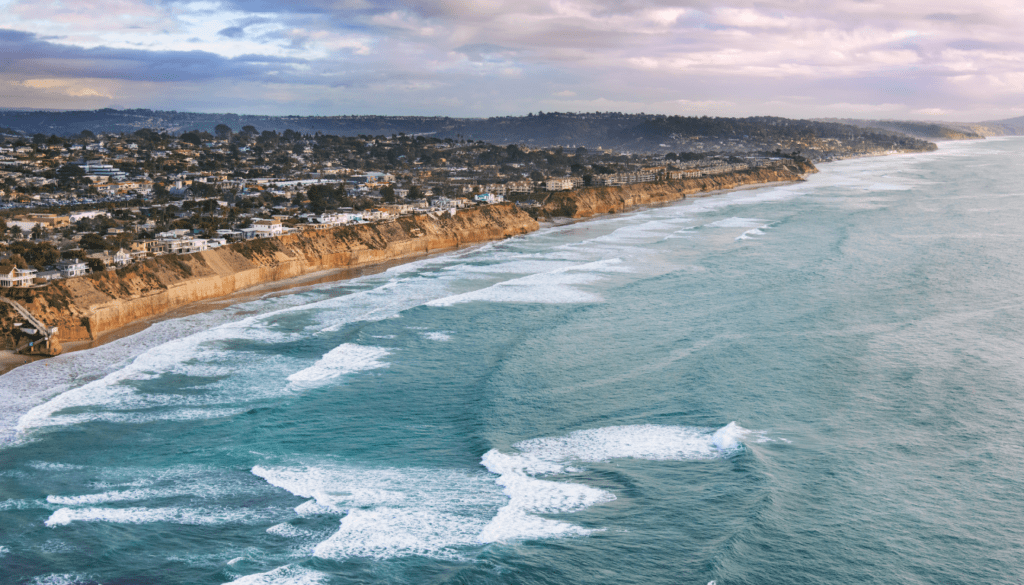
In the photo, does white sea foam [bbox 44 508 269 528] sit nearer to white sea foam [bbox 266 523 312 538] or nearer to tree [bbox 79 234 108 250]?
white sea foam [bbox 266 523 312 538]

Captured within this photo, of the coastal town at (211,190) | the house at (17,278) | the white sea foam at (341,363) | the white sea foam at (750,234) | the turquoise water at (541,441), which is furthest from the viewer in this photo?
the white sea foam at (750,234)

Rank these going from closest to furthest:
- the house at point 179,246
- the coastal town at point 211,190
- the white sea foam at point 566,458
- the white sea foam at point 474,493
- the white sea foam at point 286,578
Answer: the white sea foam at point 286,578 → the white sea foam at point 474,493 → the white sea foam at point 566,458 → the house at point 179,246 → the coastal town at point 211,190

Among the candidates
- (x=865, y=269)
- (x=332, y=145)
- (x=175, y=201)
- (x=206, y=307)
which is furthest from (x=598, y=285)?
(x=332, y=145)

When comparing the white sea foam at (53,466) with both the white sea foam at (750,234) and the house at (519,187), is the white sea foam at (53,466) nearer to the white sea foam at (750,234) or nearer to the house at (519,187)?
the white sea foam at (750,234)

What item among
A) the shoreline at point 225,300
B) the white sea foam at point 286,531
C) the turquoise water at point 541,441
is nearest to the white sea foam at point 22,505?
the turquoise water at point 541,441

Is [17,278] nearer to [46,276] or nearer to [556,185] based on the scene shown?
[46,276]

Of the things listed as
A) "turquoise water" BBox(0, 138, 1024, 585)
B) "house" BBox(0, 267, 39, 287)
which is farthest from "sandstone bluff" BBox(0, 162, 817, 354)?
"house" BBox(0, 267, 39, 287)
